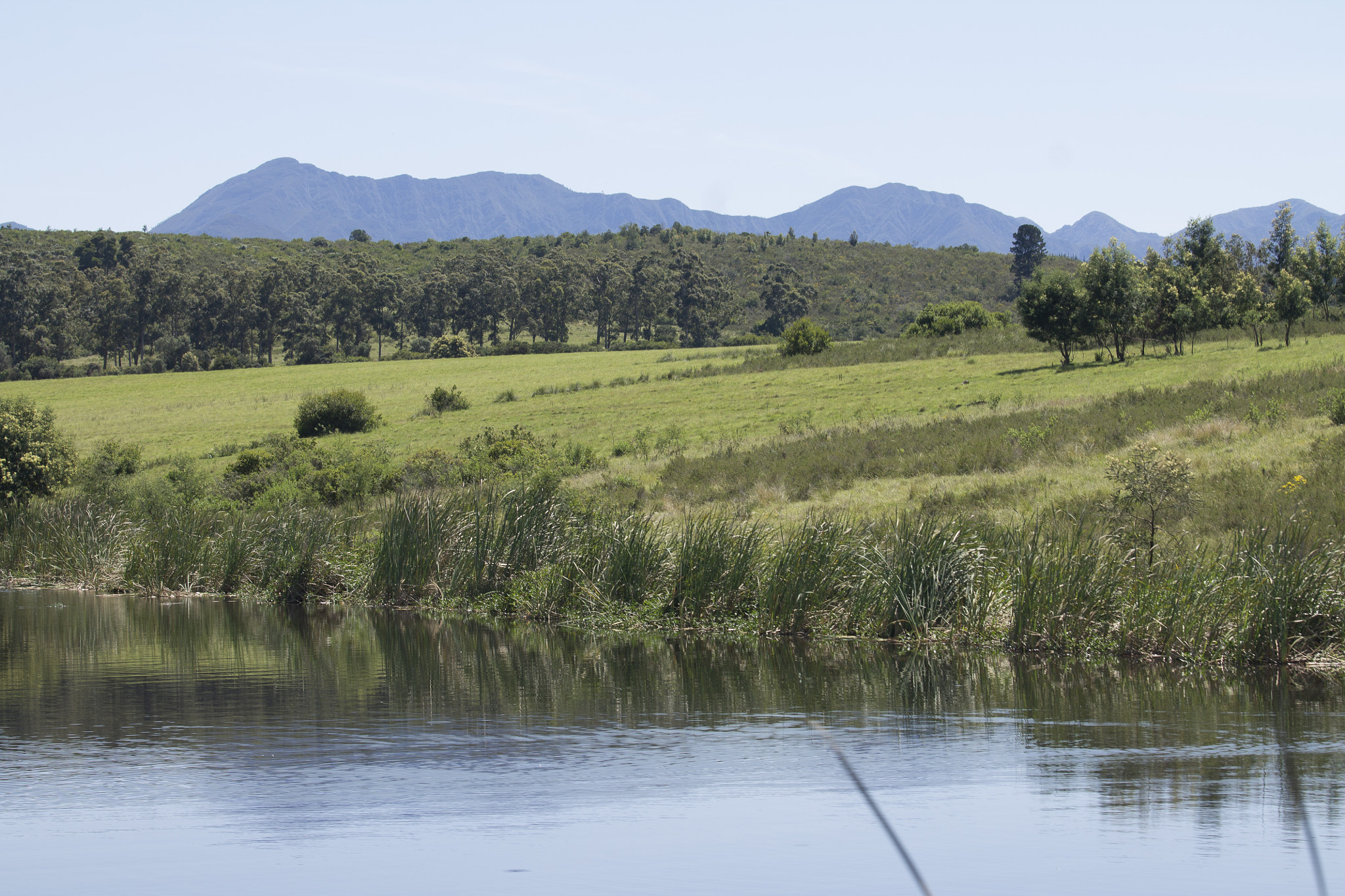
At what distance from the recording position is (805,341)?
7519 cm

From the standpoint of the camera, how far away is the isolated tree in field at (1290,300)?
55156 mm

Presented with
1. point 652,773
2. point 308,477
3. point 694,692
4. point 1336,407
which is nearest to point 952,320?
point 1336,407

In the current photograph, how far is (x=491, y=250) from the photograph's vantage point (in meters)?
159

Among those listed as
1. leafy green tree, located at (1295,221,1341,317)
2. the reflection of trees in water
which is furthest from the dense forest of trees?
the reflection of trees in water

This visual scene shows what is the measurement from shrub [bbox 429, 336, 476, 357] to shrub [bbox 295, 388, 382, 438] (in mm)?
54534

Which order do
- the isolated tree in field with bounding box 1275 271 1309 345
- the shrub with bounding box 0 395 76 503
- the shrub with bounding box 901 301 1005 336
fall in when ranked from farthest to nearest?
the shrub with bounding box 901 301 1005 336 < the isolated tree in field with bounding box 1275 271 1309 345 < the shrub with bounding box 0 395 76 503

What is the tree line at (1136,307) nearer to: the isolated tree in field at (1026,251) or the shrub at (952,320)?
the shrub at (952,320)

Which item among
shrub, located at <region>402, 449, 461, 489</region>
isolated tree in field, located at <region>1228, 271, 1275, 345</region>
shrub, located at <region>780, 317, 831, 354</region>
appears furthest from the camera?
shrub, located at <region>780, 317, 831, 354</region>

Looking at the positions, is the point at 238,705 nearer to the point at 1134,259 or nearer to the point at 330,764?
the point at 330,764

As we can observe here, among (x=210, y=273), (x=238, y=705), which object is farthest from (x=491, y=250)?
(x=238, y=705)

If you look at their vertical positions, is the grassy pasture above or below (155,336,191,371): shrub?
below

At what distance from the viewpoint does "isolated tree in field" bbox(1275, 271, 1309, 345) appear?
55.2 metres

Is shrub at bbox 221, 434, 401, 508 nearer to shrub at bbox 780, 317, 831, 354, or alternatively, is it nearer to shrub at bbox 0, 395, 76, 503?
shrub at bbox 0, 395, 76, 503

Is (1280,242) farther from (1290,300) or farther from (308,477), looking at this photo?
(308,477)
